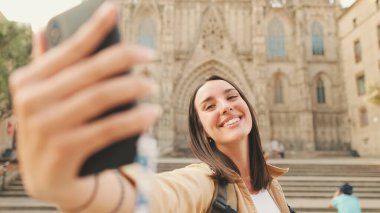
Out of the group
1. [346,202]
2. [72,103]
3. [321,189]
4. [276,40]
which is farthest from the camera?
[276,40]

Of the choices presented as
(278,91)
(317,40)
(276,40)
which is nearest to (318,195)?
(278,91)

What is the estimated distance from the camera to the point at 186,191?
1210 millimetres

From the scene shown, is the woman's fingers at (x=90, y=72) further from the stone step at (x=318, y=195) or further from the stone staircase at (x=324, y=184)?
the stone step at (x=318, y=195)

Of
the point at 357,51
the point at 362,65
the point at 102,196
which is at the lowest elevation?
the point at 102,196

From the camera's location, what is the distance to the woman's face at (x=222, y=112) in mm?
1734

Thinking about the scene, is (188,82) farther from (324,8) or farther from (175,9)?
(324,8)

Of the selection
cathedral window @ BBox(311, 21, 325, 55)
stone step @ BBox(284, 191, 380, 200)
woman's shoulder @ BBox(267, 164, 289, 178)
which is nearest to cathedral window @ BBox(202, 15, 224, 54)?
cathedral window @ BBox(311, 21, 325, 55)

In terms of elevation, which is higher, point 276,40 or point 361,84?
point 276,40

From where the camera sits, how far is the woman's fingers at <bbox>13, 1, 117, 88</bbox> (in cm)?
54

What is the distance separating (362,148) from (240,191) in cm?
2520

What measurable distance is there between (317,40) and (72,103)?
30931 millimetres

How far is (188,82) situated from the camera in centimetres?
2609

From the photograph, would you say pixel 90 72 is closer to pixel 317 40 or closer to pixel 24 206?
pixel 24 206

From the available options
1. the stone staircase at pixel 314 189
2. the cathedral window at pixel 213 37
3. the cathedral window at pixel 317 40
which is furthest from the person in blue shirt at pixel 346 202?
the cathedral window at pixel 317 40
